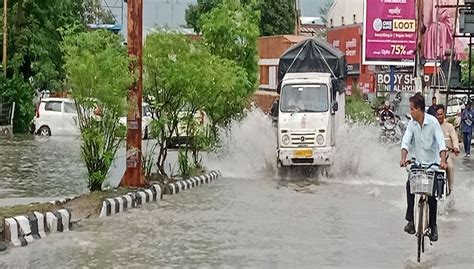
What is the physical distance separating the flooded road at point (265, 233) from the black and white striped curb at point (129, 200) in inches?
7.9

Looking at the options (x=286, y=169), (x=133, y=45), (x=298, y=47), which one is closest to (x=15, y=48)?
(x=298, y=47)

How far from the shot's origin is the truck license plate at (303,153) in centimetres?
2066

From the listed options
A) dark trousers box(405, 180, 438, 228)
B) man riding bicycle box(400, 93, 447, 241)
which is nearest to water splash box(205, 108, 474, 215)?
man riding bicycle box(400, 93, 447, 241)

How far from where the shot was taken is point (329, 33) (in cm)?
5591

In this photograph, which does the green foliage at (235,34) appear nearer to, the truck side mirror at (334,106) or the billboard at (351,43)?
the truck side mirror at (334,106)

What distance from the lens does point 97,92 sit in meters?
13.8

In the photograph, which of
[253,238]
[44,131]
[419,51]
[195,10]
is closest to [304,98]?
[253,238]

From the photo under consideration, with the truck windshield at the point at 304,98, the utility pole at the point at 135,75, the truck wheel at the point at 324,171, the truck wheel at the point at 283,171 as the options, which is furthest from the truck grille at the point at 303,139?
the utility pole at the point at 135,75

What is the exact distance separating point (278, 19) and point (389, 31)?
863 inches

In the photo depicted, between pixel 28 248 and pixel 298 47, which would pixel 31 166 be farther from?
pixel 28 248

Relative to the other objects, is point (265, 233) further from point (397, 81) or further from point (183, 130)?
point (397, 81)

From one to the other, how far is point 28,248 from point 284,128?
11220 millimetres

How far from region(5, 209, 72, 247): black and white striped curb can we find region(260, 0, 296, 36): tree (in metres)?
52.2

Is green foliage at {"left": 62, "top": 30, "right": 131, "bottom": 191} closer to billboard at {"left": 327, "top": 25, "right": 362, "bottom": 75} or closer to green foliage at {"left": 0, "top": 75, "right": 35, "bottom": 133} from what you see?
green foliage at {"left": 0, "top": 75, "right": 35, "bottom": 133}
